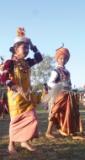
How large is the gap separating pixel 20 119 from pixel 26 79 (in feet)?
1.97

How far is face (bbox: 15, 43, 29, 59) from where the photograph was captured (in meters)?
7.79

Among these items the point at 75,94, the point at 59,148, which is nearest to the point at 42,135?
the point at 75,94

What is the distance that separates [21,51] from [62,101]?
2.10 metres

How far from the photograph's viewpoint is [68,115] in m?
9.69

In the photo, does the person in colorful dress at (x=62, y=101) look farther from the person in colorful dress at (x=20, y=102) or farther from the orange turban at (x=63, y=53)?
the person in colorful dress at (x=20, y=102)

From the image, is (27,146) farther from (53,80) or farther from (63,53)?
(63,53)

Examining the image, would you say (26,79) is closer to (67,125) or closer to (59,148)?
(59,148)

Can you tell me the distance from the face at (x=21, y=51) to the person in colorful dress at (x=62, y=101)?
139 centimetres

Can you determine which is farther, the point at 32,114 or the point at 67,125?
the point at 67,125

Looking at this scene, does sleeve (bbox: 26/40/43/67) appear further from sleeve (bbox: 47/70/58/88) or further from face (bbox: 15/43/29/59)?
sleeve (bbox: 47/70/58/88)

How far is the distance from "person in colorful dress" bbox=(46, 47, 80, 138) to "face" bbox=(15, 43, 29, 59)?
4.58 feet

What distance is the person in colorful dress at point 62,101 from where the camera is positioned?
9188 millimetres

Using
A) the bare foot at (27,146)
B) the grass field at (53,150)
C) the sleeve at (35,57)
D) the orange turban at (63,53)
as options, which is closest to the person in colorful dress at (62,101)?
the orange turban at (63,53)

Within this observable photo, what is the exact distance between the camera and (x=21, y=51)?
7785 mm
